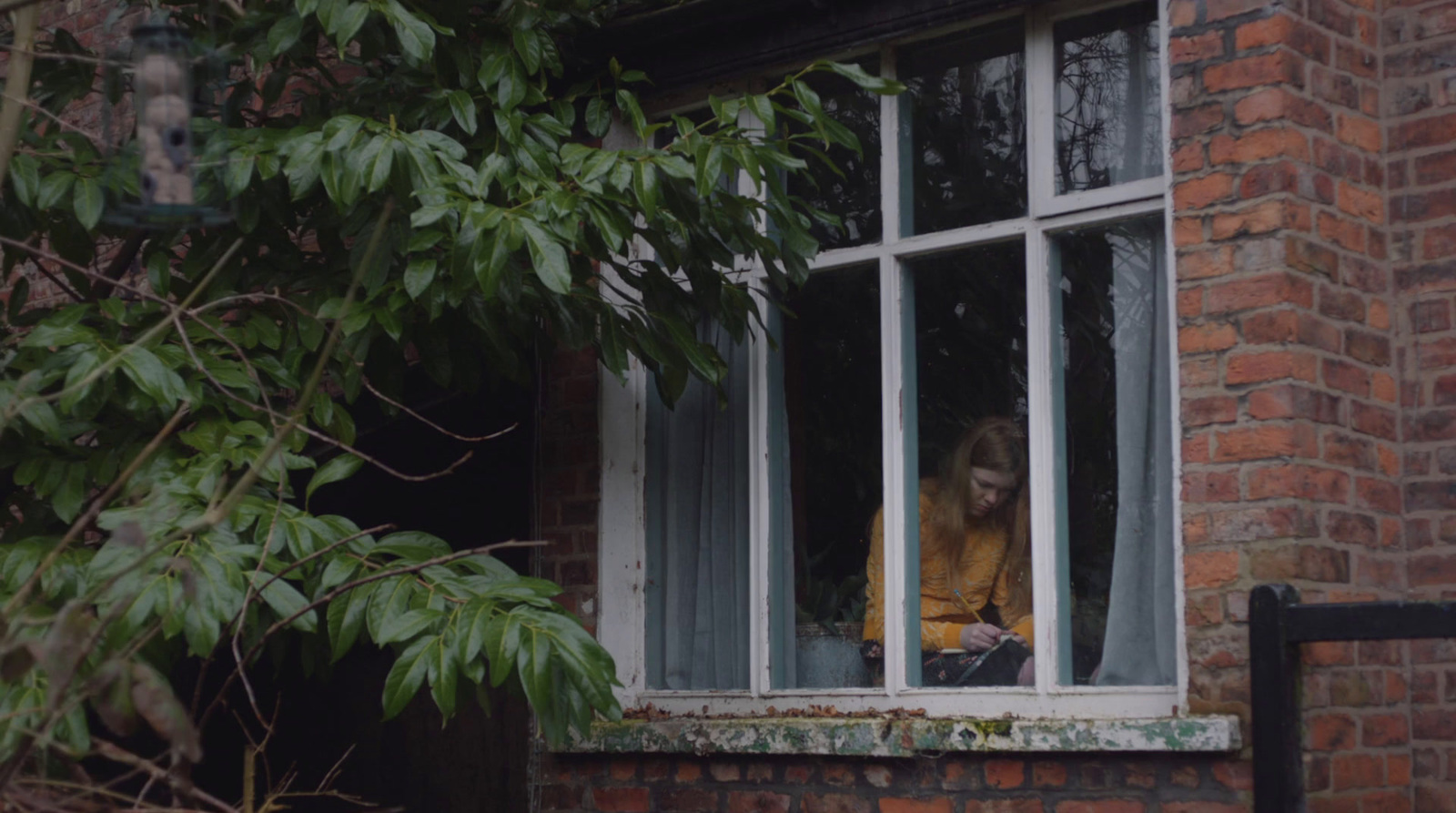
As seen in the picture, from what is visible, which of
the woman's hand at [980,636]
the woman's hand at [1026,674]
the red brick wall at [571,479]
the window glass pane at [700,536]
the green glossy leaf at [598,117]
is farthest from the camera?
the red brick wall at [571,479]

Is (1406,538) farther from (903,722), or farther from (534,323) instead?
(534,323)

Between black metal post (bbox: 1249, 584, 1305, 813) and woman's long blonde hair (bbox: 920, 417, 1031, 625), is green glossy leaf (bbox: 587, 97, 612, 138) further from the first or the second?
black metal post (bbox: 1249, 584, 1305, 813)

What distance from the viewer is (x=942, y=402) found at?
4422mm

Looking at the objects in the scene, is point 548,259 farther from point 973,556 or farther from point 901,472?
point 973,556

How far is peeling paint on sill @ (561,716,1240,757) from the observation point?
12.0 ft

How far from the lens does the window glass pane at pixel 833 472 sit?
455 centimetres


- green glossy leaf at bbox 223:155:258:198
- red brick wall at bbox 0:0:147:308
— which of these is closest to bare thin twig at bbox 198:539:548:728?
green glossy leaf at bbox 223:155:258:198

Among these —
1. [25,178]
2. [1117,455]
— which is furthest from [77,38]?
[1117,455]

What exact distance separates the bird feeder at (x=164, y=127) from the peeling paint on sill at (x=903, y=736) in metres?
1.94

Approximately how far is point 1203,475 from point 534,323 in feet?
5.99

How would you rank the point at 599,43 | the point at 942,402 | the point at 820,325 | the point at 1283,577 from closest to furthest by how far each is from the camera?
the point at 1283,577 → the point at 942,402 → the point at 820,325 → the point at 599,43

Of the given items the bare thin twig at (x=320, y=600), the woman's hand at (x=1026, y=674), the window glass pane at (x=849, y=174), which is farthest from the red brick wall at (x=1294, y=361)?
the bare thin twig at (x=320, y=600)

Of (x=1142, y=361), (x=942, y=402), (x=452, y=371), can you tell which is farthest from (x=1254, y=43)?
(x=452, y=371)

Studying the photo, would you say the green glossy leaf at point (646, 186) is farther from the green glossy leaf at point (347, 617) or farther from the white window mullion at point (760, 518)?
the green glossy leaf at point (347, 617)
